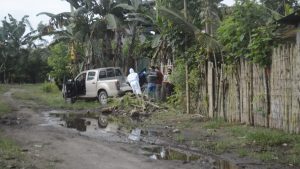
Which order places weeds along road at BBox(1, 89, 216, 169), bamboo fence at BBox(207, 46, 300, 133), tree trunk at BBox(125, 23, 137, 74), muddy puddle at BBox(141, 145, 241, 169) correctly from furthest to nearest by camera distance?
tree trunk at BBox(125, 23, 137, 74)
bamboo fence at BBox(207, 46, 300, 133)
muddy puddle at BBox(141, 145, 241, 169)
weeds along road at BBox(1, 89, 216, 169)

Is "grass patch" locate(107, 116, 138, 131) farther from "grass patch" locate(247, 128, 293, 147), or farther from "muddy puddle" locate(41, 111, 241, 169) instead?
"grass patch" locate(247, 128, 293, 147)

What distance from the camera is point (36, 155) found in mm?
9133

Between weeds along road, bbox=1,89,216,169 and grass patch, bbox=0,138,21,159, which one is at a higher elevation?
grass patch, bbox=0,138,21,159

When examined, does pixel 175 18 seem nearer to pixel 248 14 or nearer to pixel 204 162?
pixel 248 14

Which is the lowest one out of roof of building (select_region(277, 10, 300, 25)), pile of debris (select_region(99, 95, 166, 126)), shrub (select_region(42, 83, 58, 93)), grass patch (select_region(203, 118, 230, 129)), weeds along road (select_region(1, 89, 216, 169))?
weeds along road (select_region(1, 89, 216, 169))

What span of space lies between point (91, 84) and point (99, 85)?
2.24 ft

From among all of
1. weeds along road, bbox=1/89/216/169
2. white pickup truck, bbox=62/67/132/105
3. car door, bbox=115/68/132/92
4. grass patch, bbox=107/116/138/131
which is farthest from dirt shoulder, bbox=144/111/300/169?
white pickup truck, bbox=62/67/132/105

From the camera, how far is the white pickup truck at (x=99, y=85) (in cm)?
2103

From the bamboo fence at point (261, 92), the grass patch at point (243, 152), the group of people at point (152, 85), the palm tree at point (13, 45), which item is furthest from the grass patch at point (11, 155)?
the palm tree at point (13, 45)

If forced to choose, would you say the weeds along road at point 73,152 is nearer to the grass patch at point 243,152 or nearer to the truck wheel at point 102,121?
the grass patch at point 243,152

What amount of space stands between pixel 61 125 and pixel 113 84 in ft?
21.1

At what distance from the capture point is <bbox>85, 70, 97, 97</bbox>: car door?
22203 mm

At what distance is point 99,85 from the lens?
71.6 feet

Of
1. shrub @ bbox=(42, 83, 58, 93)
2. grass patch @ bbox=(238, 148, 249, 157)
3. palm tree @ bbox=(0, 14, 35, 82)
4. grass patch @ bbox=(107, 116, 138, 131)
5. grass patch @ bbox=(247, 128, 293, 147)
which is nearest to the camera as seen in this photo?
grass patch @ bbox=(238, 148, 249, 157)
